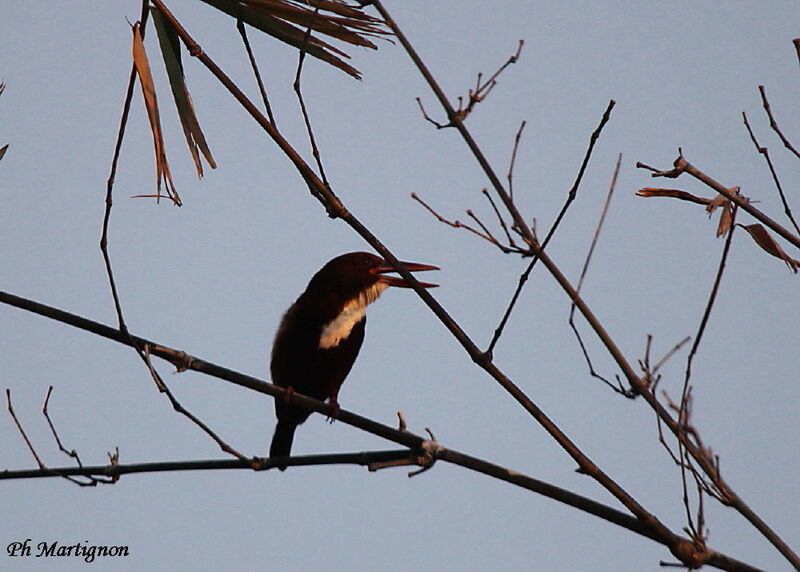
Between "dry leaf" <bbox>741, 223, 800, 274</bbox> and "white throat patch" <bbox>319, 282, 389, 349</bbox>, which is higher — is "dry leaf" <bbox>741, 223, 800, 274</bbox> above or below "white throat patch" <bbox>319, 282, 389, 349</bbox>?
below

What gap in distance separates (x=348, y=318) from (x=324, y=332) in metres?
0.14

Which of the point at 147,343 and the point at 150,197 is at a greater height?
the point at 150,197

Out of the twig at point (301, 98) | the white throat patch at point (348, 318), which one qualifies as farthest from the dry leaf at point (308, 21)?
the white throat patch at point (348, 318)

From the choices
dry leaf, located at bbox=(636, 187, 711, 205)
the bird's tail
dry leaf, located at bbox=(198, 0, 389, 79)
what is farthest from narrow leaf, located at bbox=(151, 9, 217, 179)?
the bird's tail

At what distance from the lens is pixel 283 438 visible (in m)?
4.18

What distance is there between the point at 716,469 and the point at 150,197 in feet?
5.04

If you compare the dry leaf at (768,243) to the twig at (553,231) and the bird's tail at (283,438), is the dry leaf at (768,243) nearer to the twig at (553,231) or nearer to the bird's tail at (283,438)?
the twig at (553,231)

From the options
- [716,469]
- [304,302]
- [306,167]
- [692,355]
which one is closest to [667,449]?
[716,469]

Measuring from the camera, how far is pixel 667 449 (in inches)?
85.5

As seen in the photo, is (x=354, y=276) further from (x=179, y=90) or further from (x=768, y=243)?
(x=768, y=243)

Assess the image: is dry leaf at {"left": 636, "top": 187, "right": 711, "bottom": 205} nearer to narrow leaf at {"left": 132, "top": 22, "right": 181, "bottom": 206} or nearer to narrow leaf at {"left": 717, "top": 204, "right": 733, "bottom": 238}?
narrow leaf at {"left": 717, "top": 204, "right": 733, "bottom": 238}

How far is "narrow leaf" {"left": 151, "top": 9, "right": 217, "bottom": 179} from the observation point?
274 cm

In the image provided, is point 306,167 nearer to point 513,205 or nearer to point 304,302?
point 513,205

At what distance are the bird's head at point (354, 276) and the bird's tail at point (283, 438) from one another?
0.61 meters
